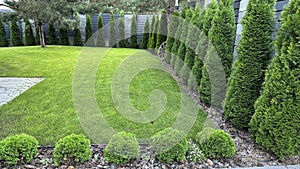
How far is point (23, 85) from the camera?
4629 mm

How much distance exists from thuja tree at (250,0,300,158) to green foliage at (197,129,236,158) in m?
0.39

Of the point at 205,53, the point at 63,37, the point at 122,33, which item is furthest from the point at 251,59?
the point at 63,37

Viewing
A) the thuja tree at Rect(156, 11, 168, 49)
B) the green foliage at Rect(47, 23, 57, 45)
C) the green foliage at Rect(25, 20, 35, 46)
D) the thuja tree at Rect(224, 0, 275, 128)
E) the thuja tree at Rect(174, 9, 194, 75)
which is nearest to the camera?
the thuja tree at Rect(224, 0, 275, 128)

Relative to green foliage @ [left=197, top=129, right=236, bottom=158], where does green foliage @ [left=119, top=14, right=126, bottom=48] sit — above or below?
above

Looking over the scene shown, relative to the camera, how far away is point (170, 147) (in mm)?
2104

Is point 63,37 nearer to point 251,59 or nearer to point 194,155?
point 251,59

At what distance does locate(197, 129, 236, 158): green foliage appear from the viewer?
2189 mm

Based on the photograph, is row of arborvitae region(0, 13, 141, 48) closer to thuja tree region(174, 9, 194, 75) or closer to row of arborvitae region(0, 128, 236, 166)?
thuja tree region(174, 9, 194, 75)

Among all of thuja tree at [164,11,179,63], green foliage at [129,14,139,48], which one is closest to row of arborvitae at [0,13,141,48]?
green foliage at [129,14,139,48]

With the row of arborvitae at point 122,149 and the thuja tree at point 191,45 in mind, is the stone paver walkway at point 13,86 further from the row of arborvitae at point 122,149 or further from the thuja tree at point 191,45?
the thuja tree at point 191,45

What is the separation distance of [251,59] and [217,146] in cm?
110

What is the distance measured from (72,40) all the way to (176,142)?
11270mm

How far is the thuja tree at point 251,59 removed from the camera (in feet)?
8.36

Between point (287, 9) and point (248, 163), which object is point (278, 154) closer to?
point (248, 163)
